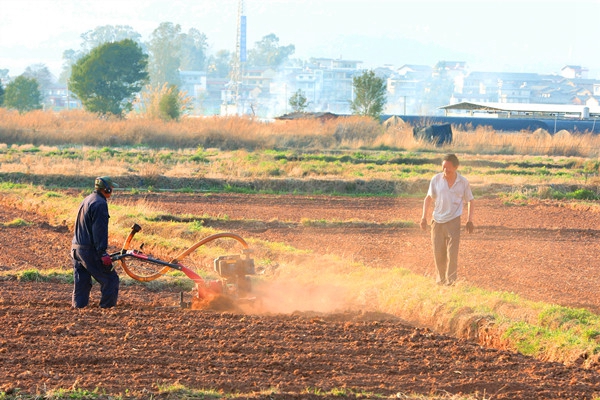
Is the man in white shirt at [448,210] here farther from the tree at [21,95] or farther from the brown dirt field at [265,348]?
the tree at [21,95]

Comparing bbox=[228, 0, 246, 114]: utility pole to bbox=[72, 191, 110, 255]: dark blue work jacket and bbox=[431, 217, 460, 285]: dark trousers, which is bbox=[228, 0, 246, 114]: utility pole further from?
bbox=[72, 191, 110, 255]: dark blue work jacket

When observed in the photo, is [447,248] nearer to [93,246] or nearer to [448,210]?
[448,210]

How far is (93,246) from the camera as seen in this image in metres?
10.7

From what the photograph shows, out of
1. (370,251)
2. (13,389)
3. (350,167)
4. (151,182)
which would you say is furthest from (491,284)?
(350,167)

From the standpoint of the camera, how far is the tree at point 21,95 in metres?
85.4

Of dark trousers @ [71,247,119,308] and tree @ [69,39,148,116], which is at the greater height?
tree @ [69,39,148,116]

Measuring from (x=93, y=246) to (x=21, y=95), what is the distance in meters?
81.1

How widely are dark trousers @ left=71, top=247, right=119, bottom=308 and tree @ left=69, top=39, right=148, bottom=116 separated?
6437cm

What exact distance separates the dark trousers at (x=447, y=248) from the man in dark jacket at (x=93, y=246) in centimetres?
454

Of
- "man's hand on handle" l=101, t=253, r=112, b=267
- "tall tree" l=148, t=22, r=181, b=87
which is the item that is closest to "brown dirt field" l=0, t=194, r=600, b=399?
"man's hand on handle" l=101, t=253, r=112, b=267

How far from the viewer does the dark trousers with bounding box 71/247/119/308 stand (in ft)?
35.1

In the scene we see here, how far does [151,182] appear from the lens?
28766 millimetres

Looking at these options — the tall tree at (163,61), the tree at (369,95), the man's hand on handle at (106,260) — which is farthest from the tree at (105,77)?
the tall tree at (163,61)

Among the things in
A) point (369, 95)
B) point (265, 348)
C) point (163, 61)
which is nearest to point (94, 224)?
point (265, 348)
